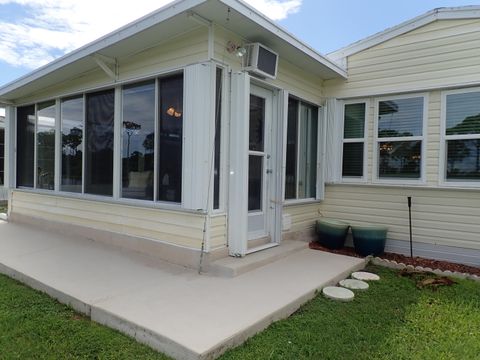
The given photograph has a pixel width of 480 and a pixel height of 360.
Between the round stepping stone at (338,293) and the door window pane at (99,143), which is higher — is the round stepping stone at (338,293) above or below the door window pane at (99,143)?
below

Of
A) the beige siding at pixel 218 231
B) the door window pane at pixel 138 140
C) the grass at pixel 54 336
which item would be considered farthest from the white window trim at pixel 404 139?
the grass at pixel 54 336

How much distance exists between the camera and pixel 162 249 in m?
4.47

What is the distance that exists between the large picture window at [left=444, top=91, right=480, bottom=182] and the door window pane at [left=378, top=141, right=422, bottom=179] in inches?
15.9

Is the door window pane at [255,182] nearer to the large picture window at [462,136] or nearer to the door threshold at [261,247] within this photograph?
the door threshold at [261,247]

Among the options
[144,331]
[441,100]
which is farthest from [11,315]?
[441,100]

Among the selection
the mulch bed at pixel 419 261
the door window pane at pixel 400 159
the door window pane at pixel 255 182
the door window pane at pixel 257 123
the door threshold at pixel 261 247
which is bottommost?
the mulch bed at pixel 419 261

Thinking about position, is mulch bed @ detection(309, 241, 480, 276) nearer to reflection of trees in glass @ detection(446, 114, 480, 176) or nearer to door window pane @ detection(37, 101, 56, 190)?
reflection of trees in glass @ detection(446, 114, 480, 176)

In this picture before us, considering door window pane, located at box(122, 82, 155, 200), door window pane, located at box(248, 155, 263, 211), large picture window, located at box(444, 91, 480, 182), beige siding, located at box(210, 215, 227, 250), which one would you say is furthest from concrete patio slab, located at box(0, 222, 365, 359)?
large picture window, located at box(444, 91, 480, 182)

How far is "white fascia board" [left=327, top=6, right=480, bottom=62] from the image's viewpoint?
481 cm

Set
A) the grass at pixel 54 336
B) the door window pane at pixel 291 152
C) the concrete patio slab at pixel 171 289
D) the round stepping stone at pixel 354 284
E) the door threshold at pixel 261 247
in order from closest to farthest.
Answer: the grass at pixel 54 336 < the concrete patio slab at pixel 171 289 < the round stepping stone at pixel 354 284 < the door threshold at pixel 261 247 < the door window pane at pixel 291 152

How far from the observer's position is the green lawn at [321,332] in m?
2.49

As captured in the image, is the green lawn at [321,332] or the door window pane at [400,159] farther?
the door window pane at [400,159]

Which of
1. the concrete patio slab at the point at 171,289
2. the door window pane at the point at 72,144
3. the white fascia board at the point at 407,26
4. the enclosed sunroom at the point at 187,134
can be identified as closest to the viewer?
the concrete patio slab at the point at 171,289

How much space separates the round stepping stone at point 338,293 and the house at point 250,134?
110cm
